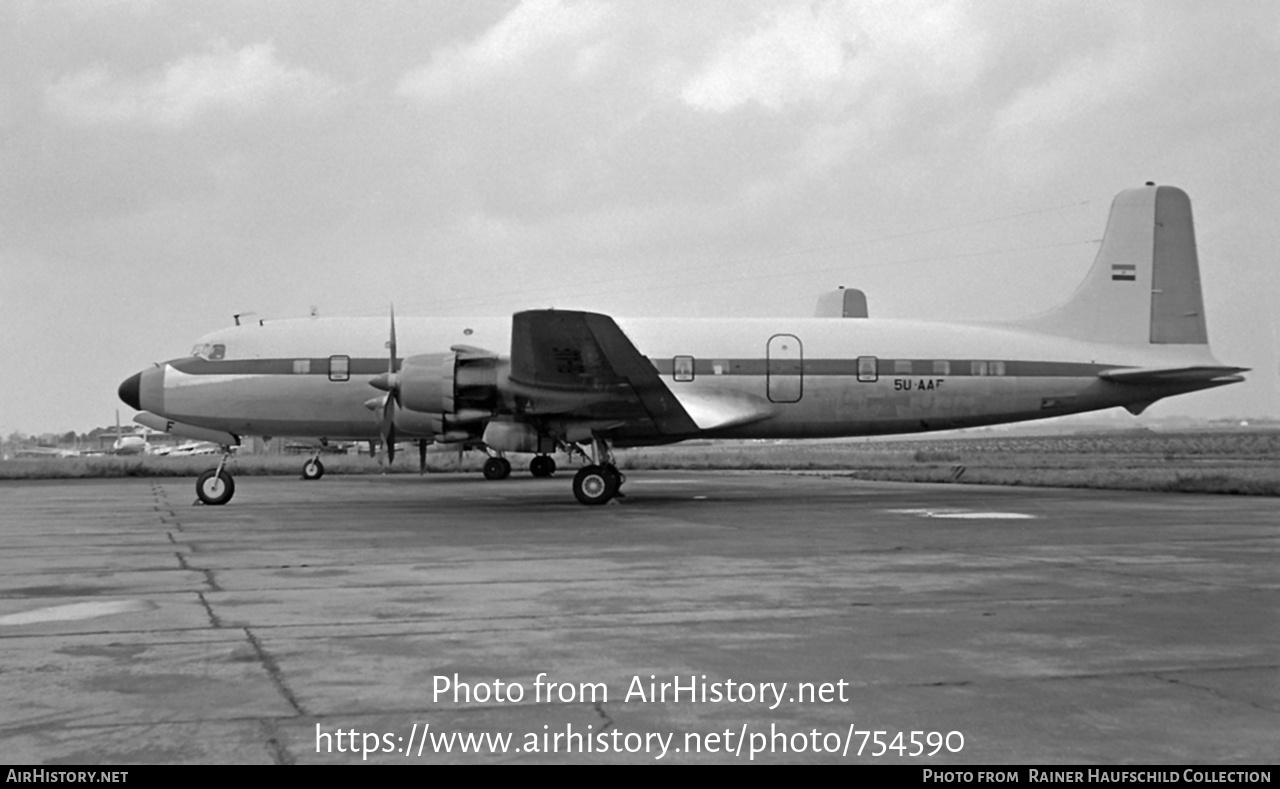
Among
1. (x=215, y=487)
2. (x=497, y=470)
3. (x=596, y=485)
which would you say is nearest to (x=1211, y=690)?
(x=596, y=485)

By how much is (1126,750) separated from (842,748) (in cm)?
115

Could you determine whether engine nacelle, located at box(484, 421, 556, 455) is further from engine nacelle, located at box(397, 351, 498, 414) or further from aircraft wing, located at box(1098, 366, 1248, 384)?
aircraft wing, located at box(1098, 366, 1248, 384)

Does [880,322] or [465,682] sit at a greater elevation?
[880,322]

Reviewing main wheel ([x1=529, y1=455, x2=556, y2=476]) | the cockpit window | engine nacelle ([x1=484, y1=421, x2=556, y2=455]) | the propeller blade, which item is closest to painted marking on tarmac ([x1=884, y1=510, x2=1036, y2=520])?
engine nacelle ([x1=484, y1=421, x2=556, y2=455])

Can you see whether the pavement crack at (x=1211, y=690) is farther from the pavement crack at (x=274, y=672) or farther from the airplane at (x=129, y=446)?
A: the airplane at (x=129, y=446)

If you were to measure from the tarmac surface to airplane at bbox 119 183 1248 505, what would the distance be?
9073mm

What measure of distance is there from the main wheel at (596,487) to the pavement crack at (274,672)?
1308 cm

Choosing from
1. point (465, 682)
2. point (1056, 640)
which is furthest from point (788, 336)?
point (465, 682)

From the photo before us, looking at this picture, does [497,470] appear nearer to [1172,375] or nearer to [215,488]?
[215,488]

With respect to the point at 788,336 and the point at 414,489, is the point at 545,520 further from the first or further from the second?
the point at 414,489

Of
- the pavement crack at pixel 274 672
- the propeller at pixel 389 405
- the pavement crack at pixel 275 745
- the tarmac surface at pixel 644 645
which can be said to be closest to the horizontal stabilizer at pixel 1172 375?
the tarmac surface at pixel 644 645

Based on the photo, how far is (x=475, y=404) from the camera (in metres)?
20.0

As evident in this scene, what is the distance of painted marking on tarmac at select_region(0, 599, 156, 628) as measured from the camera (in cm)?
789

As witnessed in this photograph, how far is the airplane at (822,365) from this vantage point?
23984mm
